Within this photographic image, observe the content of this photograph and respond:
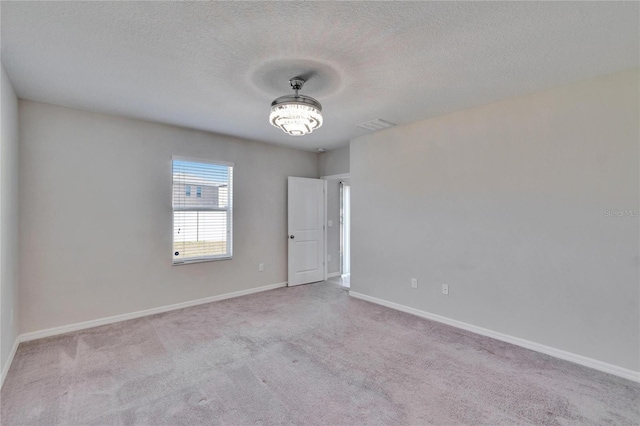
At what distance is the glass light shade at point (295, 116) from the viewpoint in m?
2.50

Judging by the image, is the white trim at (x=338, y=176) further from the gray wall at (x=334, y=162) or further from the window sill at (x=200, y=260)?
the window sill at (x=200, y=260)

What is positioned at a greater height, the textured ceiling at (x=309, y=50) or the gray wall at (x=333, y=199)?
the textured ceiling at (x=309, y=50)

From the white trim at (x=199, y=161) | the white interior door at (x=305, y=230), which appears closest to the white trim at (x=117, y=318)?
the white interior door at (x=305, y=230)

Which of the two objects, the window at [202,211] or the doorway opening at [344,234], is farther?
the doorway opening at [344,234]

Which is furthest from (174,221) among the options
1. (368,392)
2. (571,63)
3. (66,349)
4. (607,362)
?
(607,362)

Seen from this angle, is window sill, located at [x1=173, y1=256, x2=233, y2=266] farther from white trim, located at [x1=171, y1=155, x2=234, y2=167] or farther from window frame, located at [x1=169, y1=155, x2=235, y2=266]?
white trim, located at [x1=171, y1=155, x2=234, y2=167]

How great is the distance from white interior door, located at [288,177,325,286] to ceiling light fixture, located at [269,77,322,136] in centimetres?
266

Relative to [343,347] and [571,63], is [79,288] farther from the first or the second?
[571,63]

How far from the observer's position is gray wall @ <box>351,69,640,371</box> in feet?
8.13

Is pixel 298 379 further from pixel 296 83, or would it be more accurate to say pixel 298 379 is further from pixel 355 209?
pixel 355 209

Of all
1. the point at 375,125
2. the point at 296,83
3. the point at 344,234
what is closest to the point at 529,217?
the point at 375,125

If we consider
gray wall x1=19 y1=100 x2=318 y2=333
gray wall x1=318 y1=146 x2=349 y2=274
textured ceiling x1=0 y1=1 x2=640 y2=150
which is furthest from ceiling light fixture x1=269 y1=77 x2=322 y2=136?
gray wall x1=318 y1=146 x2=349 y2=274

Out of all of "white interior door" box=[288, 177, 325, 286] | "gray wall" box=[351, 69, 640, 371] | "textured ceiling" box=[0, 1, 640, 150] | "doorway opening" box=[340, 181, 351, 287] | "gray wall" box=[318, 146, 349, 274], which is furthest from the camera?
"doorway opening" box=[340, 181, 351, 287]

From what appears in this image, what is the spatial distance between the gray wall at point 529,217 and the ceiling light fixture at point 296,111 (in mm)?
1854
